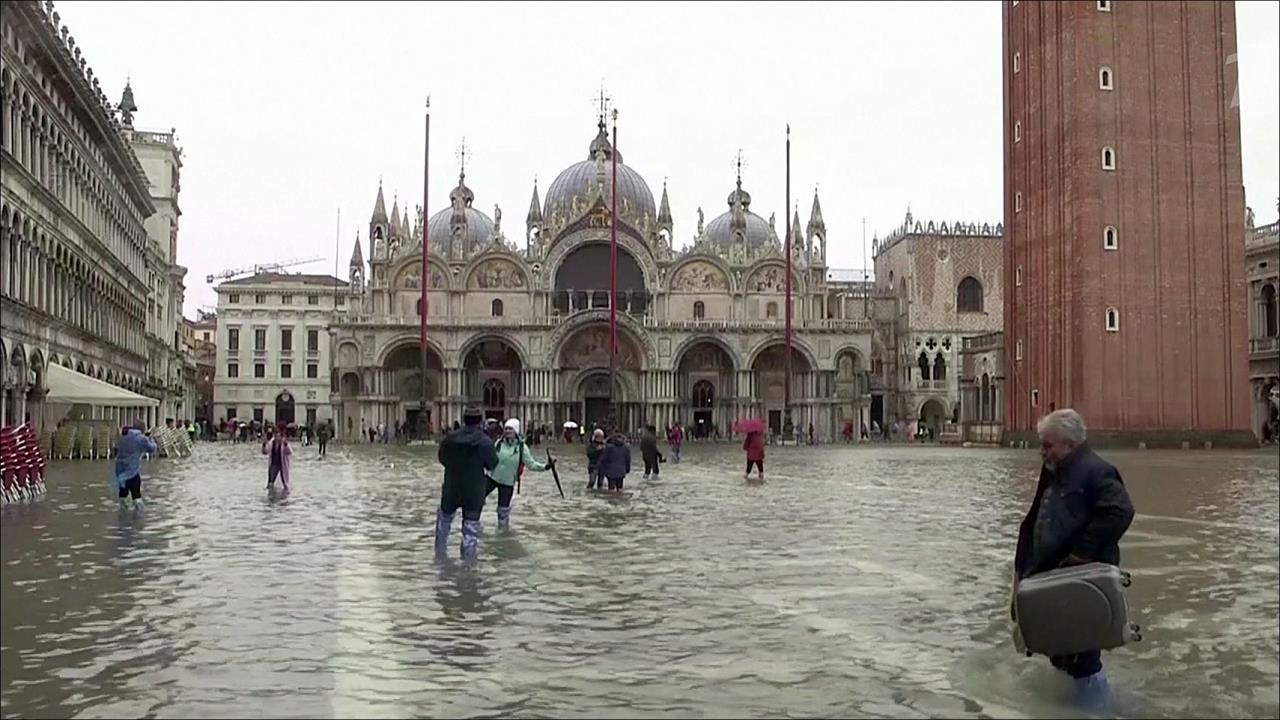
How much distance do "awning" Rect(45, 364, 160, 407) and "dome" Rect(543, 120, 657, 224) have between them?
41596mm

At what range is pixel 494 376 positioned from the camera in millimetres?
68438

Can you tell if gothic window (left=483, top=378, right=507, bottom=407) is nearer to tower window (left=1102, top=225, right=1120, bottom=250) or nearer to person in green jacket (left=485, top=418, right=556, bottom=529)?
tower window (left=1102, top=225, right=1120, bottom=250)

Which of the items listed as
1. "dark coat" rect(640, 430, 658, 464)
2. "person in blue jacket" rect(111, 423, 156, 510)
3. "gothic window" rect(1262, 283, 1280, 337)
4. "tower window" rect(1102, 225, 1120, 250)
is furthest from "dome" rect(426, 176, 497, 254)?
"person in blue jacket" rect(111, 423, 156, 510)

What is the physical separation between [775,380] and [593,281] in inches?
445

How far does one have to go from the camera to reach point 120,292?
47.6m

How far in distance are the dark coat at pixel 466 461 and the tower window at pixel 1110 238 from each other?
3988cm

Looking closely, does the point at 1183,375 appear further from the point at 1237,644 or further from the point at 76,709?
the point at 76,709

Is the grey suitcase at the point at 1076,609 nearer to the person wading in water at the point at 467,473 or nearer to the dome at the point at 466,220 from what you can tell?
the person wading in water at the point at 467,473

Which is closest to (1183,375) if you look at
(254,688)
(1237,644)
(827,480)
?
(827,480)

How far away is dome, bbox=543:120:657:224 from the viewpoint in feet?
242

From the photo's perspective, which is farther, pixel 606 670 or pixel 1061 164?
pixel 1061 164

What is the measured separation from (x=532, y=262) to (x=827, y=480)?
44124mm

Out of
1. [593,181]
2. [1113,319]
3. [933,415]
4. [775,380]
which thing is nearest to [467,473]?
[1113,319]

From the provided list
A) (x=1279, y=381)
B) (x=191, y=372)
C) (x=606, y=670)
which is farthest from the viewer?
(x=191, y=372)
